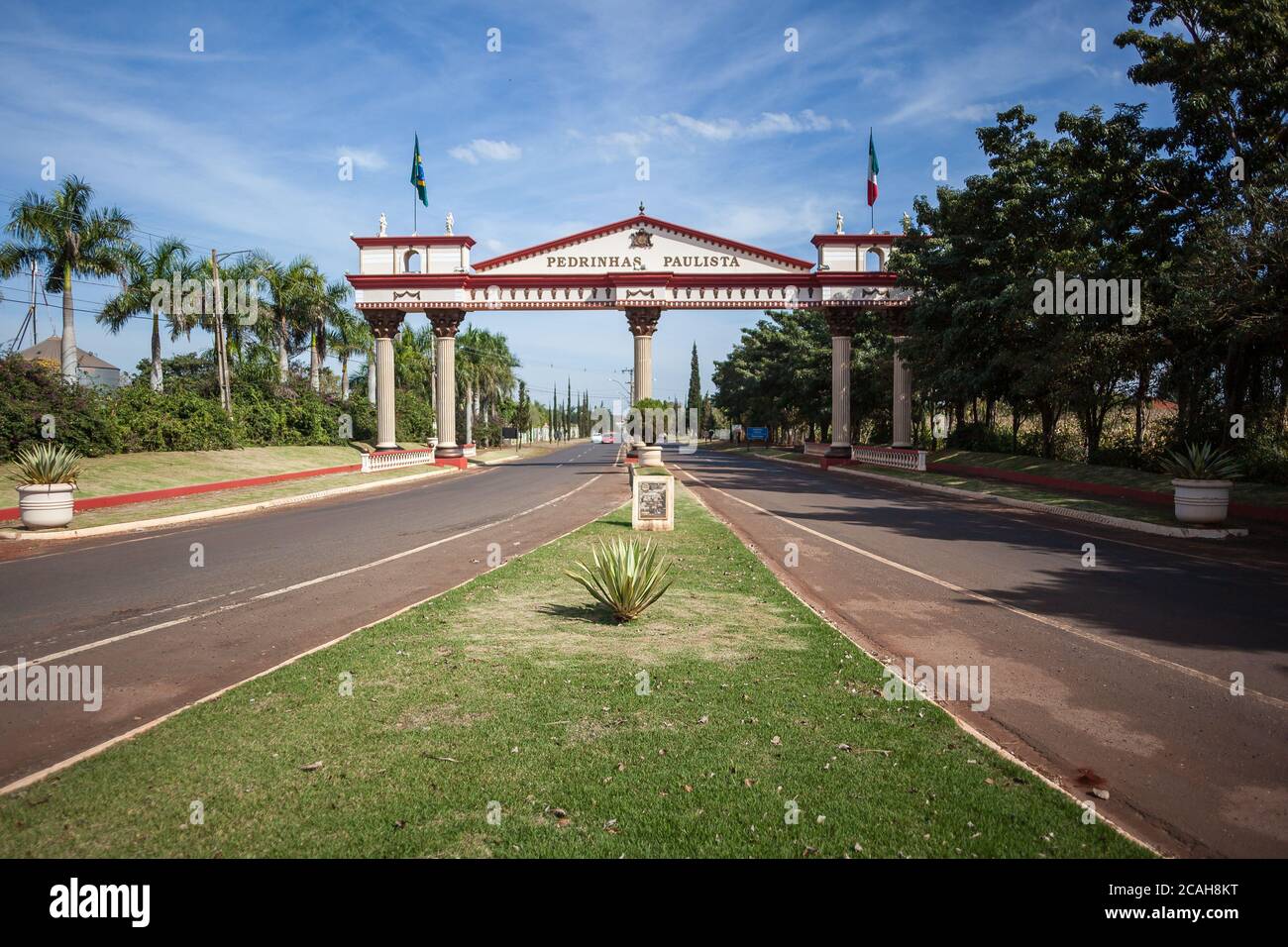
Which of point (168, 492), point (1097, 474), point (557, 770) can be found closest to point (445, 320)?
point (168, 492)

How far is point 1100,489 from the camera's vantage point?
21.9 m

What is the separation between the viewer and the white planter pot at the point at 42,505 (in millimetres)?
15516

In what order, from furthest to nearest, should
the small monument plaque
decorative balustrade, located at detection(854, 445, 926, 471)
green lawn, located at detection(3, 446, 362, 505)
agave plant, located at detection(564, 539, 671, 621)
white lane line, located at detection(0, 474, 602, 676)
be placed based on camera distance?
decorative balustrade, located at detection(854, 445, 926, 471) → green lawn, located at detection(3, 446, 362, 505) → the small monument plaque → agave plant, located at detection(564, 539, 671, 621) → white lane line, located at detection(0, 474, 602, 676)

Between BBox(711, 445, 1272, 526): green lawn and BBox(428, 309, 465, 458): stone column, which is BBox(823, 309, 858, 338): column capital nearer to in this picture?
BBox(711, 445, 1272, 526): green lawn

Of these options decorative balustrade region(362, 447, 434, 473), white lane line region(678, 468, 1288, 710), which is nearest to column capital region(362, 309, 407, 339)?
decorative balustrade region(362, 447, 434, 473)

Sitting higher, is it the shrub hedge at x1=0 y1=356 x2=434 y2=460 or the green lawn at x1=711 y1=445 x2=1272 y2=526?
the shrub hedge at x1=0 y1=356 x2=434 y2=460

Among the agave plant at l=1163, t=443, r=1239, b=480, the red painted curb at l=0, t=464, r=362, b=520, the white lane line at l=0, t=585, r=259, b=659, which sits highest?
the agave plant at l=1163, t=443, r=1239, b=480

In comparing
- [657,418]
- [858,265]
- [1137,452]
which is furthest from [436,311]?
[1137,452]

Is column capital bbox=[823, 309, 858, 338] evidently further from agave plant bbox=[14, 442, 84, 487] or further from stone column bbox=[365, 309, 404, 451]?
agave plant bbox=[14, 442, 84, 487]

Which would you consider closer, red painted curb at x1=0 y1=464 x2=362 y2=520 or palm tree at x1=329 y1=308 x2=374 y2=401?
red painted curb at x1=0 y1=464 x2=362 y2=520

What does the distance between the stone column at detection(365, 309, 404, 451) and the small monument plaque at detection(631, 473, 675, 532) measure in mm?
28753

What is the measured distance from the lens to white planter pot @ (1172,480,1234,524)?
15.5 metres

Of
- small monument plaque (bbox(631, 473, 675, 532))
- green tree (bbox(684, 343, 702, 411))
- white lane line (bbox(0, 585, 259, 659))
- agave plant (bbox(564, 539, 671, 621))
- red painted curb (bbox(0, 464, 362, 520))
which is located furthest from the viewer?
green tree (bbox(684, 343, 702, 411))

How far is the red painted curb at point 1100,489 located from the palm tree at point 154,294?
131 feet
